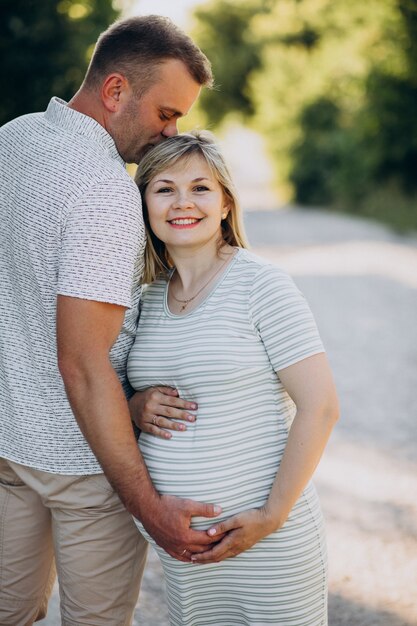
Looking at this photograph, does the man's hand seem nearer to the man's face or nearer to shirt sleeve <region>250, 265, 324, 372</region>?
shirt sleeve <region>250, 265, 324, 372</region>

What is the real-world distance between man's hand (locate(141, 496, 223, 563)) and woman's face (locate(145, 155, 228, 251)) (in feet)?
2.62

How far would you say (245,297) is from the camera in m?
2.19

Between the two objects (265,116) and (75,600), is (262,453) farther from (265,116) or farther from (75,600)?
(265,116)

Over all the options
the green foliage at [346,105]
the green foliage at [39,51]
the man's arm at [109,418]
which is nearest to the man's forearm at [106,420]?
the man's arm at [109,418]

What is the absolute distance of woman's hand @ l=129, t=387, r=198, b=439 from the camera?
2227mm

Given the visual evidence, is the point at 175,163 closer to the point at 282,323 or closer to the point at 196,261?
the point at 196,261

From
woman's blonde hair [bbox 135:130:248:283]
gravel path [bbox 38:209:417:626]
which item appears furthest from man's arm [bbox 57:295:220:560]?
gravel path [bbox 38:209:417:626]

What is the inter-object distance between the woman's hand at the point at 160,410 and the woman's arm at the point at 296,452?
299mm

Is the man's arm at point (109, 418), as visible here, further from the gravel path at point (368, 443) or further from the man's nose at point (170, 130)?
the gravel path at point (368, 443)

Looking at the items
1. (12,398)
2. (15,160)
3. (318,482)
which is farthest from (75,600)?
(318,482)

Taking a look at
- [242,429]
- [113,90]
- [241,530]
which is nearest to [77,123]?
[113,90]

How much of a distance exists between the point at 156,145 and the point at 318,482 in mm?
3063

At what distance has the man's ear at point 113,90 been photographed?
231 centimetres

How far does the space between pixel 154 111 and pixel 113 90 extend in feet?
0.46
